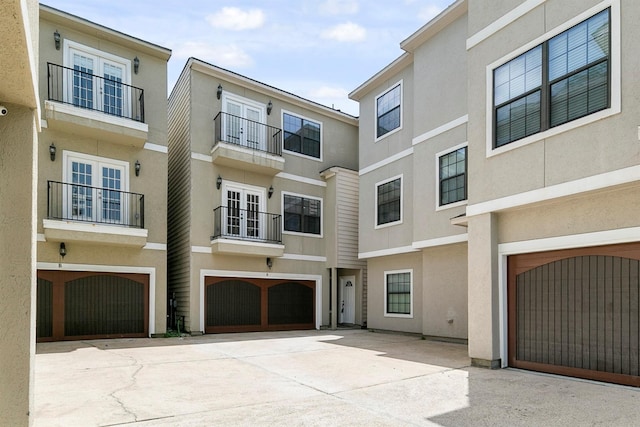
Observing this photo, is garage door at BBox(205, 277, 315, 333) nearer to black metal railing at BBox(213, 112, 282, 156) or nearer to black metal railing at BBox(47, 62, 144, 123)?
black metal railing at BBox(213, 112, 282, 156)

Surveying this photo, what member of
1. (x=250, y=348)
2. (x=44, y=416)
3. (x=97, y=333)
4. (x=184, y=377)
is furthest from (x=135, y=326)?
(x=44, y=416)

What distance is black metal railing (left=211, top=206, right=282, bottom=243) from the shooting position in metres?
15.0

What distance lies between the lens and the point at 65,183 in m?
12.2

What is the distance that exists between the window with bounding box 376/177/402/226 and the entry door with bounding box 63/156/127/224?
8.44 m

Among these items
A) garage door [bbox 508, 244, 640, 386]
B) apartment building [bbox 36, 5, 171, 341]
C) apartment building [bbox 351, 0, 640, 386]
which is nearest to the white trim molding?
apartment building [bbox 36, 5, 171, 341]

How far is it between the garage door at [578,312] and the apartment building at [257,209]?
933 cm

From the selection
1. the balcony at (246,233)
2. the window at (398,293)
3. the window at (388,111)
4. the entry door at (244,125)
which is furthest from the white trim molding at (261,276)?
the window at (388,111)

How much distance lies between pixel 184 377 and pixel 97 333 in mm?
6859

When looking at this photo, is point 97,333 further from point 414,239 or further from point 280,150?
point 414,239

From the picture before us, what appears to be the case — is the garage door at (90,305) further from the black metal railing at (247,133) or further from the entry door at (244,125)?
the entry door at (244,125)

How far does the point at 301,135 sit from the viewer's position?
17.6 metres

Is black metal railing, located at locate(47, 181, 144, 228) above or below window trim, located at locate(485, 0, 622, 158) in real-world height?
below

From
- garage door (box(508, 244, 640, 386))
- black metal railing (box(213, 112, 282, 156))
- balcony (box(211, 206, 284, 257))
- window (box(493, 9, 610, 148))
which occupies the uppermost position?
black metal railing (box(213, 112, 282, 156))

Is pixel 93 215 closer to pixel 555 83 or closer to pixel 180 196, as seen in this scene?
pixel 180 196
